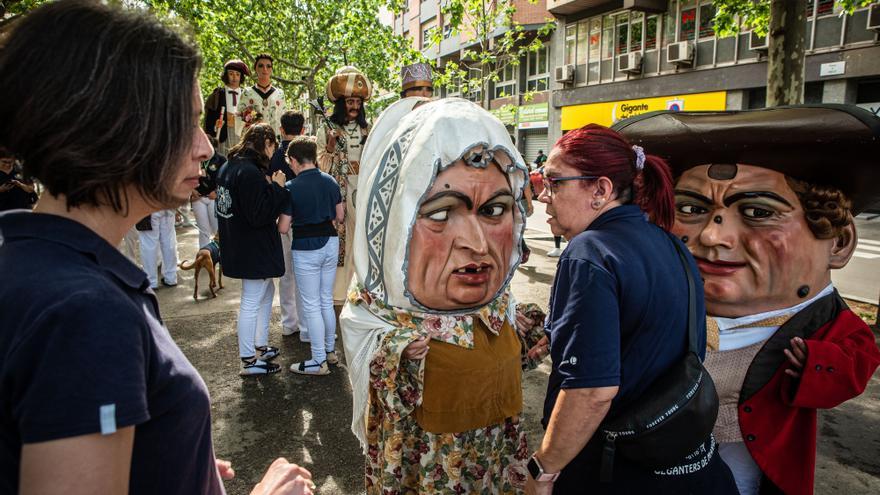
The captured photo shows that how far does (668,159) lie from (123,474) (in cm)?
230

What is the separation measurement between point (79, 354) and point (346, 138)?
149 inches

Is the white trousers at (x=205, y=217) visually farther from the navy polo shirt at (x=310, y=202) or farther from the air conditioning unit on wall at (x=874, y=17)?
the air conditioning unit on wall at (x=874, y=17)

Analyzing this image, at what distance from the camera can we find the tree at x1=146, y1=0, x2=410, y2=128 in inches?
443

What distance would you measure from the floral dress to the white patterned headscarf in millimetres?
26

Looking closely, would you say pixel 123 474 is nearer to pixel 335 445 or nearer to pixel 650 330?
pixel 650 330

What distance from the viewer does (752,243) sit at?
2186 millimetres

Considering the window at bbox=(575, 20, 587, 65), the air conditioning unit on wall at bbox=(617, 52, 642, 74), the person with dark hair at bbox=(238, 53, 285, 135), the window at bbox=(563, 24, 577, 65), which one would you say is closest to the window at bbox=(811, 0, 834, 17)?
the air conditioning unit on wall at bbox=(617, 52, 642, 74)

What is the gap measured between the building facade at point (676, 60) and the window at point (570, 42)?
37 mm

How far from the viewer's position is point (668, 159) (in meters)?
2.41

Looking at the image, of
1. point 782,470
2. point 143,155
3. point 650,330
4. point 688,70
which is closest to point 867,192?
point 782,470

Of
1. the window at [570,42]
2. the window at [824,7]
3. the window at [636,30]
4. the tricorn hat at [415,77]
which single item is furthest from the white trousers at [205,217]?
the window at [570,42]

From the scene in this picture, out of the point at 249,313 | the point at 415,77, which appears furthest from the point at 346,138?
the point at 249,313

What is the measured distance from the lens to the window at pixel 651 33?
17.2m

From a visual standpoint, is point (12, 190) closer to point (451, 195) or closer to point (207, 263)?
point (207, 263)
